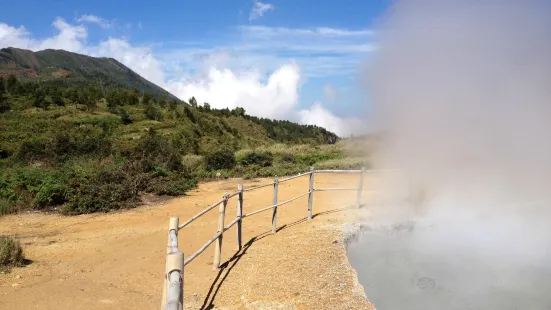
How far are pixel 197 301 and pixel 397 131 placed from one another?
573 cm

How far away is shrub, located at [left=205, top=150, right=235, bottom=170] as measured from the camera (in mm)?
17734

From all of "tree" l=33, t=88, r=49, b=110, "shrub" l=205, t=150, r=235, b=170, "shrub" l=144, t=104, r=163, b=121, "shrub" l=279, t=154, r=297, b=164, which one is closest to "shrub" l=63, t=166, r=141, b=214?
"shrub" l=205, t=150, r=235, b=170

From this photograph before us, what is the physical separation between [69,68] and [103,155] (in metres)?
86.2

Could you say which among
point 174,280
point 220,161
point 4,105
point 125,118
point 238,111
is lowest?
point 174,280

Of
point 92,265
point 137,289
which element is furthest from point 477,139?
point 92,265

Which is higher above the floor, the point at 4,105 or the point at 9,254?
the point at 4,105

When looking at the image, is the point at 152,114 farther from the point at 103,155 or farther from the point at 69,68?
the point at 69,68

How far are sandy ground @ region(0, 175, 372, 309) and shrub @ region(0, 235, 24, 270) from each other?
171 millimetres

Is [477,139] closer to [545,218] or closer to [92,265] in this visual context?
[545,218]

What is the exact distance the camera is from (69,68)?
91000mm

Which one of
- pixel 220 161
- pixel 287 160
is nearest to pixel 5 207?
pixel 220 161

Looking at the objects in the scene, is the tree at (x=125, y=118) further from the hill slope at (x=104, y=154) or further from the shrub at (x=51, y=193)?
the shrub at (x=51, y=193)

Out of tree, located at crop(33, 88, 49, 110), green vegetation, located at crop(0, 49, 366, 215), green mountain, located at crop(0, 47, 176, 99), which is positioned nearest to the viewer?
green vegetation, located at crop(0, 49, 366, 215)

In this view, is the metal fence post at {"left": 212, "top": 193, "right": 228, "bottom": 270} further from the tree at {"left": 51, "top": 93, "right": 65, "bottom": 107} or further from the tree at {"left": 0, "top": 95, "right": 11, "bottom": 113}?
the tree at {"left": 51, "top": 93, "right": 65, "bottom": 107}
